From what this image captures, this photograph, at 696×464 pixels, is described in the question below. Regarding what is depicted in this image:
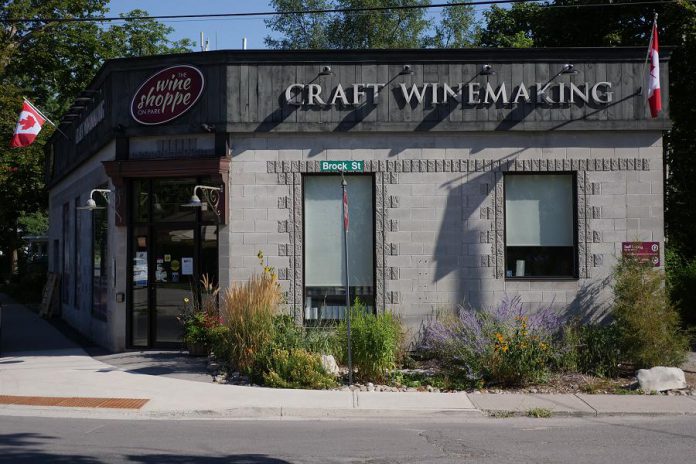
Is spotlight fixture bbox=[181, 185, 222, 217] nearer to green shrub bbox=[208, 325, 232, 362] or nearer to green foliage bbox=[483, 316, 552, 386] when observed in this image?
green shrub bbox=[208, 325, 232, 362]

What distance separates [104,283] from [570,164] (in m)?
9.72

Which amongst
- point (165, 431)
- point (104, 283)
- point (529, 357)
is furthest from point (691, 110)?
point (165, 431)

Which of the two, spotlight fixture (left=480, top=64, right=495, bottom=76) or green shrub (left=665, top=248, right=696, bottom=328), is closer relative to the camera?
spotlight fixture (left=480, top=64, right=495, bottom=76)

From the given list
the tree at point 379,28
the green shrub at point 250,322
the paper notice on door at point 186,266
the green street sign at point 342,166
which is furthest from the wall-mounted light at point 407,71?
the tree at point 379,28

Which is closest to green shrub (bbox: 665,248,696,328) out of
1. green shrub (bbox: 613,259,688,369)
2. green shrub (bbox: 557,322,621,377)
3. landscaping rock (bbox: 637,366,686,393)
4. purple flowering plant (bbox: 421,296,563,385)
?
green shrub (bbox: 613,259,688,369)

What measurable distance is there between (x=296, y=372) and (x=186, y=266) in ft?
13.5

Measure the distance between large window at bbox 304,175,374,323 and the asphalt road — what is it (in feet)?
14.8

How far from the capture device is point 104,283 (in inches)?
635

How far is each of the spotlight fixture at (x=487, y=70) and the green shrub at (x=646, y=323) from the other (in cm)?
429

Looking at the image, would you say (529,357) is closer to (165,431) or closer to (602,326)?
(602,326)

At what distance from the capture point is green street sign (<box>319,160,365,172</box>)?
14.0m

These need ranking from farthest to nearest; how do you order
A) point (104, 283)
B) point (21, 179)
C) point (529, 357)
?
point (21, 179) → point (104, 283) → point (529, 357)

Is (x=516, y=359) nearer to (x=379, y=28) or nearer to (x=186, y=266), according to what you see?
(x=186, y=266)

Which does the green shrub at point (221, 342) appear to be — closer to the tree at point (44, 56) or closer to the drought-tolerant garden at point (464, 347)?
the drought-tolerant garden at point (464, 347)
